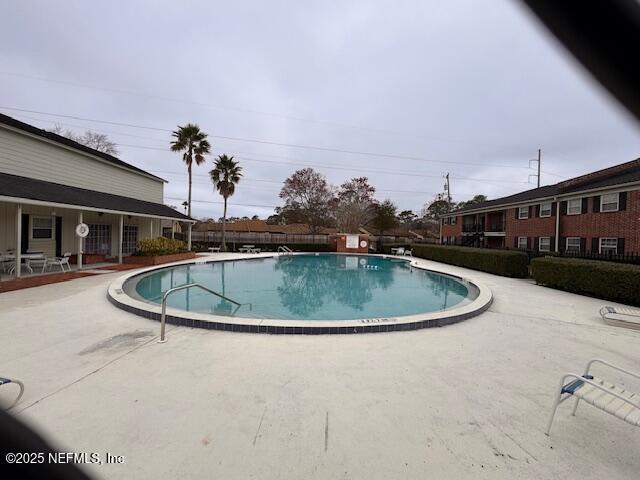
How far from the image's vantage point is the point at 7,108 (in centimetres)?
2405

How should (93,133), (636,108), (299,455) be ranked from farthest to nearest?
1. (93,133)
2. (299,455)
3. (636,108)

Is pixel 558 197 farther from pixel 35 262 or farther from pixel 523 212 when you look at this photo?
pixel 35 262

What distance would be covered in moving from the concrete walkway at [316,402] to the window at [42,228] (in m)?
10.8

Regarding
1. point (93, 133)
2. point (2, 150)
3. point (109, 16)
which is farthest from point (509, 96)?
point (93, 133)

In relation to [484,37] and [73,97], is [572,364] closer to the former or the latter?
[484,37]

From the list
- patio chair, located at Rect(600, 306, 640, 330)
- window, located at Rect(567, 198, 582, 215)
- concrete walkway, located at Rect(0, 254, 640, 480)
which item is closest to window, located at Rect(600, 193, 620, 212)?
window, located at Rect(567, 198, 582, 215)

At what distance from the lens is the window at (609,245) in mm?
16191

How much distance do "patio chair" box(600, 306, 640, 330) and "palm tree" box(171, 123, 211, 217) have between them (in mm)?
25829

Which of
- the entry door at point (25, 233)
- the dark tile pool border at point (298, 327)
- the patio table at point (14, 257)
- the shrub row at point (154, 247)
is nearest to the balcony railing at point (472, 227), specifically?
the shrub row at point (154, 247)

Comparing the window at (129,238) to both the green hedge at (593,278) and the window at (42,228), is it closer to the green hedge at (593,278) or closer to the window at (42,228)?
the window at (42,228)

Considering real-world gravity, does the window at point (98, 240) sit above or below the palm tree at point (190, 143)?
below

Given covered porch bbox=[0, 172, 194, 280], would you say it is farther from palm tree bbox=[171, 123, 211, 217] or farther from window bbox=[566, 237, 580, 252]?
window bbox=[566, 237, 580, 252]

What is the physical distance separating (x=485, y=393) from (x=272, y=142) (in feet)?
118

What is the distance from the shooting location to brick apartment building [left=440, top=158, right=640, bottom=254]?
1568cm
